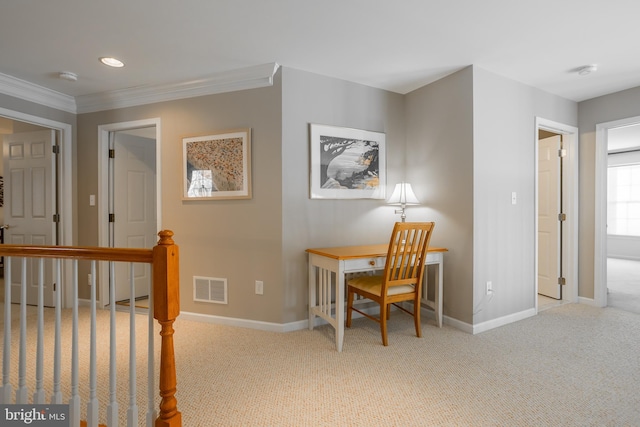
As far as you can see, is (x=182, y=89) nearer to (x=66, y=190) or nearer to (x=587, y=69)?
(x=66, y=190)

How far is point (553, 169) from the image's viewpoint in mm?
3883

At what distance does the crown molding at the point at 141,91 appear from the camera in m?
2.95

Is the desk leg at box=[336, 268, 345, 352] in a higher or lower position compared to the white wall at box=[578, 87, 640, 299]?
lower

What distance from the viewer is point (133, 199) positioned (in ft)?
12.7

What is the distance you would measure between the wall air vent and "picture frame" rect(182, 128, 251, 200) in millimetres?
787

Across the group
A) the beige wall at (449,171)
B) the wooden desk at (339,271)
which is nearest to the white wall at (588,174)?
the beige wall at (449,171)

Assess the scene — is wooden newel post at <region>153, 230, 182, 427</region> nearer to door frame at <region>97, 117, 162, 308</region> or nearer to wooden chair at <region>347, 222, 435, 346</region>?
wooden chair at <region>347, 222, 435, 346</region>

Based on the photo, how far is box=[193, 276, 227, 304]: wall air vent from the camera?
10.3 ft

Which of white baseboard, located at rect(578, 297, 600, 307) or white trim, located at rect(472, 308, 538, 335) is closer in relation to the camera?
white trim, located at rect(472, 308, 538, 335)

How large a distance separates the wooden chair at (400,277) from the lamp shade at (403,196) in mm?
477

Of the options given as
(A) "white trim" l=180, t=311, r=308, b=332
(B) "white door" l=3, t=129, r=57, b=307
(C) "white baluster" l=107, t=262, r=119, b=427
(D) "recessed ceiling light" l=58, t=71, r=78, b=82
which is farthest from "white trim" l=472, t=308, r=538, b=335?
(B) "white door" l=3, t=129, r=57, b=307

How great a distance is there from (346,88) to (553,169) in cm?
266

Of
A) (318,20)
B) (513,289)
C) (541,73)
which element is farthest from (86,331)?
(541,73)

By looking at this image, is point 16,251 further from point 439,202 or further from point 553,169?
point 553,169
